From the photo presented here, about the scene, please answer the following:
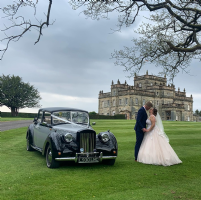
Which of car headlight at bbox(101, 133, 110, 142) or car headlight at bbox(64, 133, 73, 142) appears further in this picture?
car headlight at bbox(101, 133, 110, 142)

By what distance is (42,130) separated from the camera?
920 cm

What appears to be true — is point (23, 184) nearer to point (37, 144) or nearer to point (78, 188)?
point (78, 188)

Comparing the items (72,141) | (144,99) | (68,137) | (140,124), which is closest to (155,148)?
(140,124)

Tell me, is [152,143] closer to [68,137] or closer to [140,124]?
[140,124]

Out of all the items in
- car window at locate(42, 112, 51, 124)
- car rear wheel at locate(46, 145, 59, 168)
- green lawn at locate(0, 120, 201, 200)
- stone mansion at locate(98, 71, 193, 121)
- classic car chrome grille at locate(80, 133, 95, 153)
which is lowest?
Answer: green lawn at locate(0, 120, 201, 200)

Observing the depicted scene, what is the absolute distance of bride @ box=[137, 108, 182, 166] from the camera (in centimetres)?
828

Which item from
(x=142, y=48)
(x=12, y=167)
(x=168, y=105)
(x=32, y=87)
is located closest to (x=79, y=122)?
(x=12, y=167)

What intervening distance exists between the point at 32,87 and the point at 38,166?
240 feet

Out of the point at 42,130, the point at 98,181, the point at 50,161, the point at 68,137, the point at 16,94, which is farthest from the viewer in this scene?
the point at 16,94

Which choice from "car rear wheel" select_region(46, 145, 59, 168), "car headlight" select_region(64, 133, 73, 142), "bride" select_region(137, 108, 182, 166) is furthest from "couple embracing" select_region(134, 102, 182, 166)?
"car rear wheel" select_region(46, 145, 59, 168)

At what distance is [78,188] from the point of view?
5469 millimetres

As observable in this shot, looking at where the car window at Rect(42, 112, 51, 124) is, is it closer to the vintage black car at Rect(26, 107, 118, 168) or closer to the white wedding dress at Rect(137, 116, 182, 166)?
the vintage black car at Rect(26, 107, 118, 168)

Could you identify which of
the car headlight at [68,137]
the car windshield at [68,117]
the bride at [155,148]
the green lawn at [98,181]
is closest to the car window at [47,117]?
the car windshield at [68,117]

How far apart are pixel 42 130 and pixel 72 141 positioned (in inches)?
87.2
